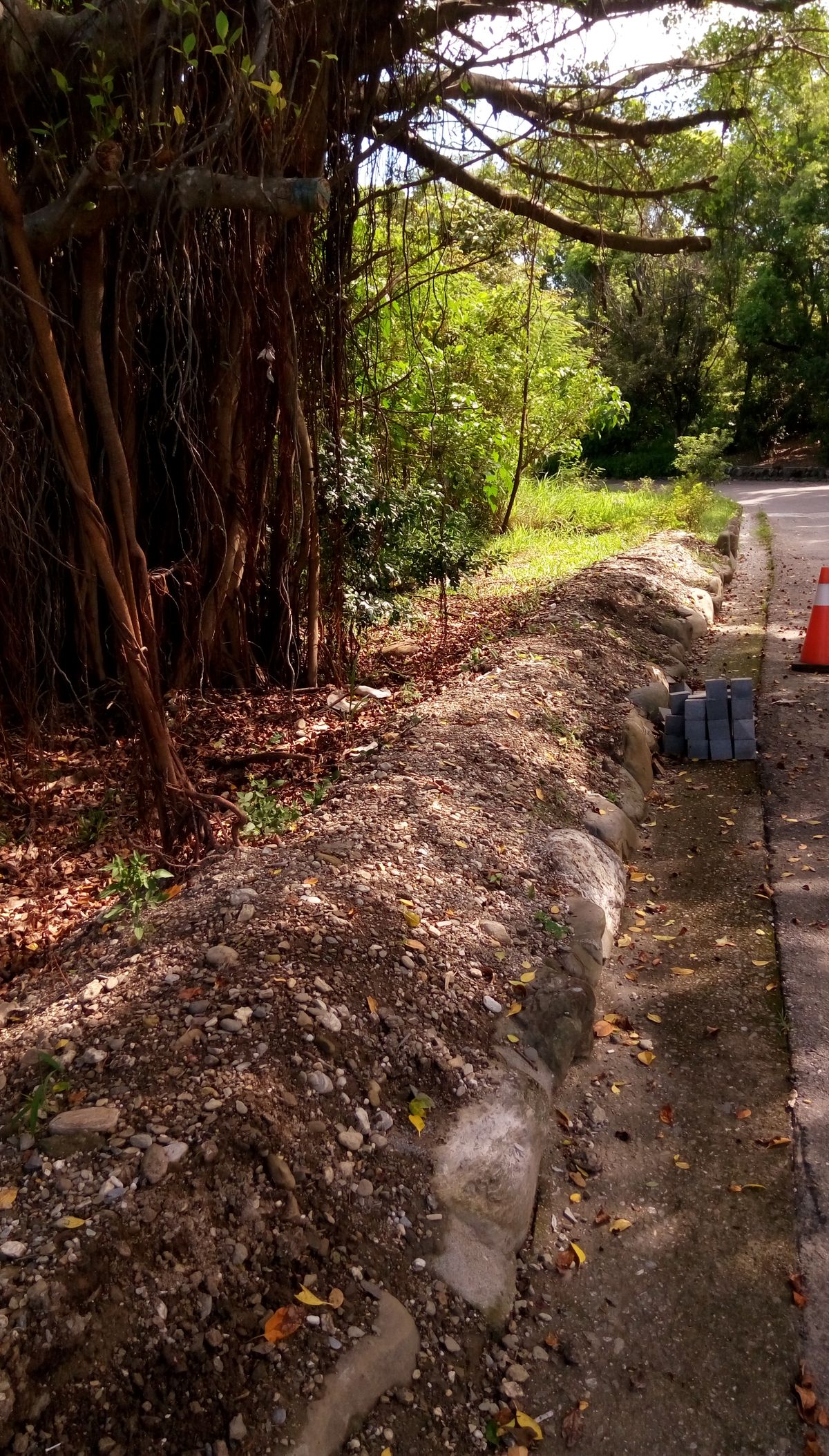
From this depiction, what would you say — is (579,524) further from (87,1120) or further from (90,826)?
(87,1120)

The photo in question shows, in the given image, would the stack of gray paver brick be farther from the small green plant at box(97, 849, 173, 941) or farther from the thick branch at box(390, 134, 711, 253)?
the small green plant at box(97, 849, 173, 941)

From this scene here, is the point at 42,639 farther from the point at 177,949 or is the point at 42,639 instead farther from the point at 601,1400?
the point at 601,1400

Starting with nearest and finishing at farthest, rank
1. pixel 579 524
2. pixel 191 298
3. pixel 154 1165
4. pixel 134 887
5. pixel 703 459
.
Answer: pixel 154 1165
pixel 134 887
pixel 191 298
pixel 579 524
pixel 703 459

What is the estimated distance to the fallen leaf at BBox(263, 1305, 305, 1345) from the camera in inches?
76.2

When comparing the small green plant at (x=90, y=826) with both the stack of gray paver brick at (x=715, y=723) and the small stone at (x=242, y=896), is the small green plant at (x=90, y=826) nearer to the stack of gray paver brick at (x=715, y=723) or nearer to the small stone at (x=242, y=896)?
the small stone at (x=242, y=896)

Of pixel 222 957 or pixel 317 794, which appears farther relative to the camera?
pixel 317 794

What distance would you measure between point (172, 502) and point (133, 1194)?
3.65 meters

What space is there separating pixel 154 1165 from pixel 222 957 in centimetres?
73

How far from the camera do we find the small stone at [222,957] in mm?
2775

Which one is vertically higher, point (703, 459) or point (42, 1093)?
point (703, 459)

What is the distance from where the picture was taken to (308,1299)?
2.02 metres

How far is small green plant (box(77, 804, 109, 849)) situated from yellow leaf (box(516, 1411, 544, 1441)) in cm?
268

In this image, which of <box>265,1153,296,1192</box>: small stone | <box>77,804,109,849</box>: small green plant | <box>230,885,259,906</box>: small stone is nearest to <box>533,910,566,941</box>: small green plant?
<box>230,885,259,906</box>: small stone

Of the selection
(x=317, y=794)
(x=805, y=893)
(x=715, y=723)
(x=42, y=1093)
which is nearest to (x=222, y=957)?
(x=42, y=1093)
